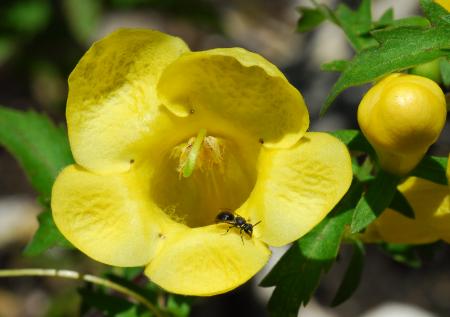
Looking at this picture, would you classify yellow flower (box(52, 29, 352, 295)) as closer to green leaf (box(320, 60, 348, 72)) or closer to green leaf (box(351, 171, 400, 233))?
green leaf (box(351, 171, 400, 233))

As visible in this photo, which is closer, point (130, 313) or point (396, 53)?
point (396, 53)

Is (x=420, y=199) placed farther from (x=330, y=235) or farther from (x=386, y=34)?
(x=386, y=34)

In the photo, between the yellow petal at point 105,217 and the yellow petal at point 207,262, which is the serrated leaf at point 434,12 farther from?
the yellow petal at point 105,217

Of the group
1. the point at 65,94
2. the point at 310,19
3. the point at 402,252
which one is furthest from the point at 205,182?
the point at 65,94

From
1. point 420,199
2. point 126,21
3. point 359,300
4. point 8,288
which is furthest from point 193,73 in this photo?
point 126,21

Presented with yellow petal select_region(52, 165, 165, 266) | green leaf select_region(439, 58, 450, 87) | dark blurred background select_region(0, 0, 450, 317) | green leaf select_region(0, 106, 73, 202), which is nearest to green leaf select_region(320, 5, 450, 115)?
green leaf select_region(439, 58, 450, 87)

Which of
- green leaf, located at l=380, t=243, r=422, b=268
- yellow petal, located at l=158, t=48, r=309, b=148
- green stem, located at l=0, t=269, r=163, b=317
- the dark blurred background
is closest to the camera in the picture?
yellow petal, located at l=158, t=48, r=309, b=148

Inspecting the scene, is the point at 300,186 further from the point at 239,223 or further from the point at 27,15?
the point at 27,15
